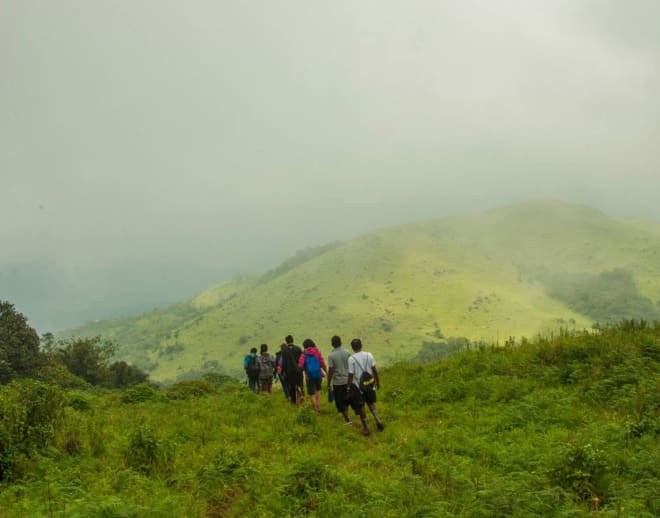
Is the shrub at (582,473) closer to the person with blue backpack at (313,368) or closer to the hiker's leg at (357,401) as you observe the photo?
the hiker's leg at (357,401)

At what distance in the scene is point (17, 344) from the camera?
41.6 meters

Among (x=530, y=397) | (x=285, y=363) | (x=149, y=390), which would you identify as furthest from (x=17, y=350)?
(x=530, y=397)

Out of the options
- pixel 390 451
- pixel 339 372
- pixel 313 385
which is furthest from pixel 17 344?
pixel 390 451

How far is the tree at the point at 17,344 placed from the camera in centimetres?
4023

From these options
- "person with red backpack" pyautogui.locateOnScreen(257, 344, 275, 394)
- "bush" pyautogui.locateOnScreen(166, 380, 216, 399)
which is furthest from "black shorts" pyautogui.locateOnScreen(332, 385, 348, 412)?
"bush" pyautogui.locateOnScreen(166, 380, 216, 399)

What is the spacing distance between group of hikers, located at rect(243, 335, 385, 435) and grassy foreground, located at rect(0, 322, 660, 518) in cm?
74

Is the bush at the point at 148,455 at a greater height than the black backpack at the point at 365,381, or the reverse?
the black backpack at the point at 365,381

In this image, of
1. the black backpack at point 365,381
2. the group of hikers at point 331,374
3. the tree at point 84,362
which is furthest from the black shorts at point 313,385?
the tree at point 84,362

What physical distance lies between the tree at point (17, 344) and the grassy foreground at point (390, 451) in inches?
1261

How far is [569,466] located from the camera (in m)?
7.25

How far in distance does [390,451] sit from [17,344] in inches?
1720

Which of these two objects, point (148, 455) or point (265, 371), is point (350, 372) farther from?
point (265, 371)

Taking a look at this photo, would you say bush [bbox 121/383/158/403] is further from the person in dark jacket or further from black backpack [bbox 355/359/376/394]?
black backpack [bbox 355/359/376/394]

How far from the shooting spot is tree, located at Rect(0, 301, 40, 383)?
40234 mm
